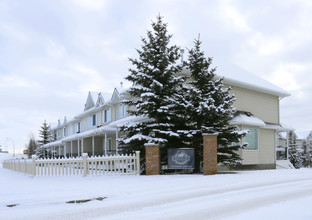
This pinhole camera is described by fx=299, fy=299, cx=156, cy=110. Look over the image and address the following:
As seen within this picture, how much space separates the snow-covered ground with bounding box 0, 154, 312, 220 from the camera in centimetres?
679

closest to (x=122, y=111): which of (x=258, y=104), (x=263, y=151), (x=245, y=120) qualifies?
(x=245, y=120)

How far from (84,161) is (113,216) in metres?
8.03

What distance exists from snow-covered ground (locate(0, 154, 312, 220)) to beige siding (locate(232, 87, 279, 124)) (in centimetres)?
1351

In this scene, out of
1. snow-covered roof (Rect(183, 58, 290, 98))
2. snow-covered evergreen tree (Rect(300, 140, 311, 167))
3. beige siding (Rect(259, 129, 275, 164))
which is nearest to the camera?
snow-covered roof (Rect(183, 58, 290, 98))

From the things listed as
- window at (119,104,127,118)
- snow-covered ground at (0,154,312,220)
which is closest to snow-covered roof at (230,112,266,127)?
window at (119,104,127,118)

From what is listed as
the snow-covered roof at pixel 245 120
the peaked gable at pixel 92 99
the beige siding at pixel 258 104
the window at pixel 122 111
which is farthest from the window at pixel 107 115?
the snow-covered roof at pixel 245 120

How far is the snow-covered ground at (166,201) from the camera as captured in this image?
679cm

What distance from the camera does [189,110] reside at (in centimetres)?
1614

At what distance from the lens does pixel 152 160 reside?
14398mm

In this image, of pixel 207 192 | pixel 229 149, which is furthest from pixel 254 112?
pixel 207 192

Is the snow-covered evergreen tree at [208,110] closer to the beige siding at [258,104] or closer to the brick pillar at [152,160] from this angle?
the brick pillar at [152,160]

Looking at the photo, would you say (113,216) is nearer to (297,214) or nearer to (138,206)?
(138,206)

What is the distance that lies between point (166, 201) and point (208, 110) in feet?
26.5

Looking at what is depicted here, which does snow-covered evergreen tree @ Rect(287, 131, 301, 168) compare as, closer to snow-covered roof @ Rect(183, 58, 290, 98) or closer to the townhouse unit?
the townhouse unit
